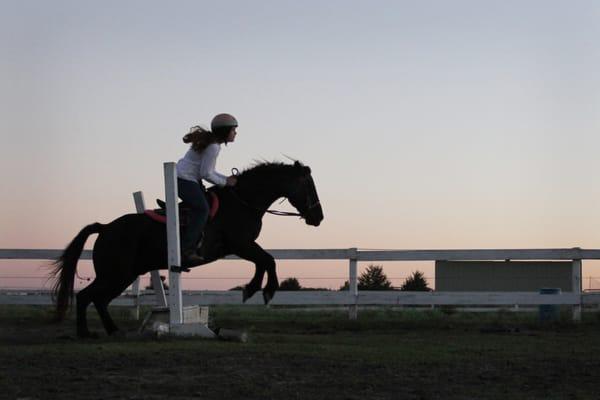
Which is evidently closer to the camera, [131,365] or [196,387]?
[196,387]

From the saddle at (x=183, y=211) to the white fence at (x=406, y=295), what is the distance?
522 cm

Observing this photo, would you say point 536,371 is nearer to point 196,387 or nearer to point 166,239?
point 196,387

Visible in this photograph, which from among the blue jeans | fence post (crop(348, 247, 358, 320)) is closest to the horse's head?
the blue jeans

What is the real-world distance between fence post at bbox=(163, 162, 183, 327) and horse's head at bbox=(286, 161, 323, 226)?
1.56 m

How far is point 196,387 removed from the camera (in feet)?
21.4

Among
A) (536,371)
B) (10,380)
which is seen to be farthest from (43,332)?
(536,371)

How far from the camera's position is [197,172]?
1008 centimetres

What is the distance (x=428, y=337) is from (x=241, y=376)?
5014 mm

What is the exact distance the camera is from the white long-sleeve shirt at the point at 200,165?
32.6ft

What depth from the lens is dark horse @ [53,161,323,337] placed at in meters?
10.2

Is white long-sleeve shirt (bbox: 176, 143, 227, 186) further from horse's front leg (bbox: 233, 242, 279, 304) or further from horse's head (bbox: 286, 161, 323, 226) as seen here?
horse's head (bbox: 286, 161, 323, 226)

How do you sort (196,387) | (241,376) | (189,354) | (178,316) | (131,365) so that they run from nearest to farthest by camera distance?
(196,387) < (241,376) < (131,365) < (189,354) < (178,316)

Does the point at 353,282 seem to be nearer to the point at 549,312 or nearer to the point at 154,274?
the point at 549,312

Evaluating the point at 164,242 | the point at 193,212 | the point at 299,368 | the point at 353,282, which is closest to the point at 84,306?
the point at 164,242
